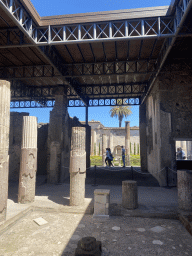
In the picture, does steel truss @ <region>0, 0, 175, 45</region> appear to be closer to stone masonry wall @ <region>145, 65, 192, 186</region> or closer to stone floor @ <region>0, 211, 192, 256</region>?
stone masonry wall @ <region>145, 65, 192, 186</region>

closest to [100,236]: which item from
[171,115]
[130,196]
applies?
[130,196]

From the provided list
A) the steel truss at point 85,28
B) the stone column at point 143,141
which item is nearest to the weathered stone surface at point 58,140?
the steel truss at point 85,28

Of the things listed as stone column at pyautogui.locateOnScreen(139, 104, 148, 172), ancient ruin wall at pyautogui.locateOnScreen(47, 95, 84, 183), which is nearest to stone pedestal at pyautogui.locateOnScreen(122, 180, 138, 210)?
ancient ruin wall at pyautogui.locateOnScreen(47, 95, 84, 183)

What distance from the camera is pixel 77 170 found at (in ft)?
20.8

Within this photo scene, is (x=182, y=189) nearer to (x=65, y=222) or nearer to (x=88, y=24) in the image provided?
(x=65, y=222)

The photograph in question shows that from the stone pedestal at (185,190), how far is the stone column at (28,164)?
16.0 ft

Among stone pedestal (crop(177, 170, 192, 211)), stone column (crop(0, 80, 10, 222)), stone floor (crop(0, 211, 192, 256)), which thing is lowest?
stone floor (crop(0, 211, 192, 256))

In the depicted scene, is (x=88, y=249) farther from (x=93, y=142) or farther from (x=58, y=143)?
(x=93, y=142)

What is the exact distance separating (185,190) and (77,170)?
3.42 m

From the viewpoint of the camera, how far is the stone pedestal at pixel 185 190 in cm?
563

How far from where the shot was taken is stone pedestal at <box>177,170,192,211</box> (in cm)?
563

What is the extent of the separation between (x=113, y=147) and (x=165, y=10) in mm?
25856

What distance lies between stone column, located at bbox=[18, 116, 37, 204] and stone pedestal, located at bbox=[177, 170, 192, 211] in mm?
4866

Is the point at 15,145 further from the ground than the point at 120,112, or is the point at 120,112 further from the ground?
the point at 120,112
